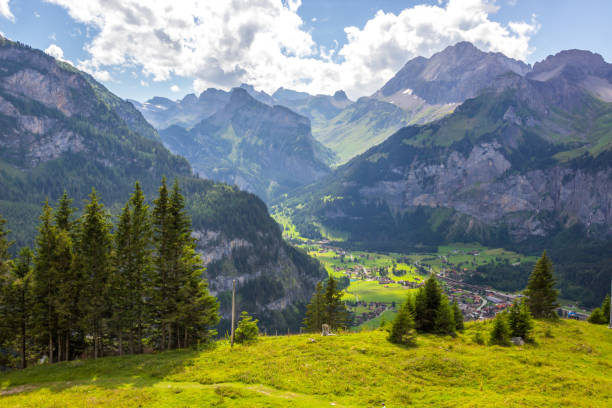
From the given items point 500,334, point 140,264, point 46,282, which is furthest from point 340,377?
point 46,282

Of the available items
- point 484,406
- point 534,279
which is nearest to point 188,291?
point 484,406

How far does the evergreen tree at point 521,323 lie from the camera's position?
3881cm

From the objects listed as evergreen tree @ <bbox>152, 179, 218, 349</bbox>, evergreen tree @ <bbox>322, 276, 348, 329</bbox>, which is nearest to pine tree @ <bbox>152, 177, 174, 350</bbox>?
evergreen tree @ <bbox>152, 179, 218, 349</bbox>

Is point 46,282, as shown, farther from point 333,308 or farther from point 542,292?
point 542,292

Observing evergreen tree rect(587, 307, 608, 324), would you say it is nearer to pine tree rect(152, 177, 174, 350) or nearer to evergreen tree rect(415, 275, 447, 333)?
evergreen tree rect(415, 275, 447, 333)

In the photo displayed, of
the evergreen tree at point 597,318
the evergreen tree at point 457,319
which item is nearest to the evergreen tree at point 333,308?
the evergreen tree at point 457,319

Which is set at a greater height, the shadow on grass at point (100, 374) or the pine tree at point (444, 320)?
the pine tree at point (444, 320)

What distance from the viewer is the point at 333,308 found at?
7075cm

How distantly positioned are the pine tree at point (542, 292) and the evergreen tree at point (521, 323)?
12321mm

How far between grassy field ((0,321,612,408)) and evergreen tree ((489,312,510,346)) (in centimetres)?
204

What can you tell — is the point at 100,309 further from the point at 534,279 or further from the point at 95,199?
the point at 534,279

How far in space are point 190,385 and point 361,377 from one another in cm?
1524

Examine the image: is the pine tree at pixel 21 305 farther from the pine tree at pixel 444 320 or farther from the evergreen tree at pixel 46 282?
the pine tree at pixel 444 320

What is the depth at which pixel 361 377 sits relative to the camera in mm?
28812
